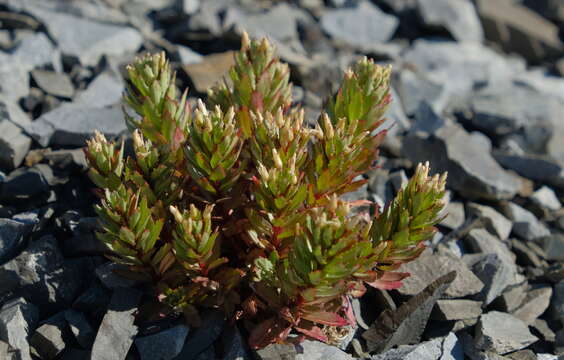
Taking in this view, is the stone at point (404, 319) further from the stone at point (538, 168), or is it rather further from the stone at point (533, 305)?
the stone at point (538, 168)

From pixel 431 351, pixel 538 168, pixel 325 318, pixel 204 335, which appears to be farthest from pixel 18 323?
pixel 538 168

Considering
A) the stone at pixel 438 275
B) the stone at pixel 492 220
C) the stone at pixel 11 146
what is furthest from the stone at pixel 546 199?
the stone at pixel 11 146

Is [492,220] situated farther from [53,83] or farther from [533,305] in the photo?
[53,83]

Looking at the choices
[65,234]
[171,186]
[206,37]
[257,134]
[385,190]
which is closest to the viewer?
[257,134]

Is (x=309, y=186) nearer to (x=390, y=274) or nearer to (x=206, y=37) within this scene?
(x=390, y=274)

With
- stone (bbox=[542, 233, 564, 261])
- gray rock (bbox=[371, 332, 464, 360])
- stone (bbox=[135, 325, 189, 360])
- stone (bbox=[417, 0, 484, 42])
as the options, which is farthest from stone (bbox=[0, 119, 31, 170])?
stone (bbox=[417, 0, 484, 42])

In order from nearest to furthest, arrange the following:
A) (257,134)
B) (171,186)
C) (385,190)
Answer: (257,134)
(171,186)
(385,190)

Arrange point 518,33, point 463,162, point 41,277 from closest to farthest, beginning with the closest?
point 41,277 → point 463,162 → point 518,33

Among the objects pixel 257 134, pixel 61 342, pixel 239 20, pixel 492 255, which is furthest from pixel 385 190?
pixel 239 20
